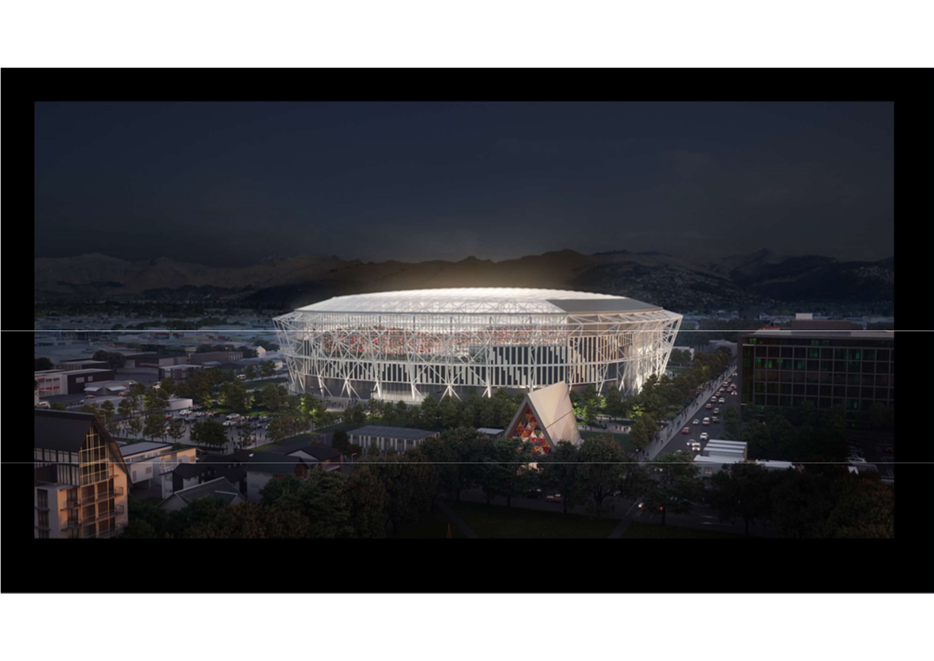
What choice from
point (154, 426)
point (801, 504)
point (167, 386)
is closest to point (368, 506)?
point (154, 426)

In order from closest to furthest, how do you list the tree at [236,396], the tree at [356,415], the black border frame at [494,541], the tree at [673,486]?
the black border frame at [494,541] → the tree at [673,486] → the tree at [236,396] → the tree at [356,415]

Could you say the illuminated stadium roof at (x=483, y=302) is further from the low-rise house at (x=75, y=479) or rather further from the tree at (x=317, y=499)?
the low-rise house at (x=75, y=479)

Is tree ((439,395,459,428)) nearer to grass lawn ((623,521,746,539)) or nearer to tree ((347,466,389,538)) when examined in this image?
tree ((347,466,389,538))

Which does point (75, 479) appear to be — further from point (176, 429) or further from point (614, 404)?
point (614, 404)

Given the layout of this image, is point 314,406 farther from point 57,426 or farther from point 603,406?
point 603,406

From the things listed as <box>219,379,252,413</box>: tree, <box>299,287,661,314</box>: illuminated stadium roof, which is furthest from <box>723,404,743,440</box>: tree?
<box>219,379,252,413</box>: tree

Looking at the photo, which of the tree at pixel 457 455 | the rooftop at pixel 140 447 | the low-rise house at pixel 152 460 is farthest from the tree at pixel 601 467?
the rooftop at pixel 140 447
